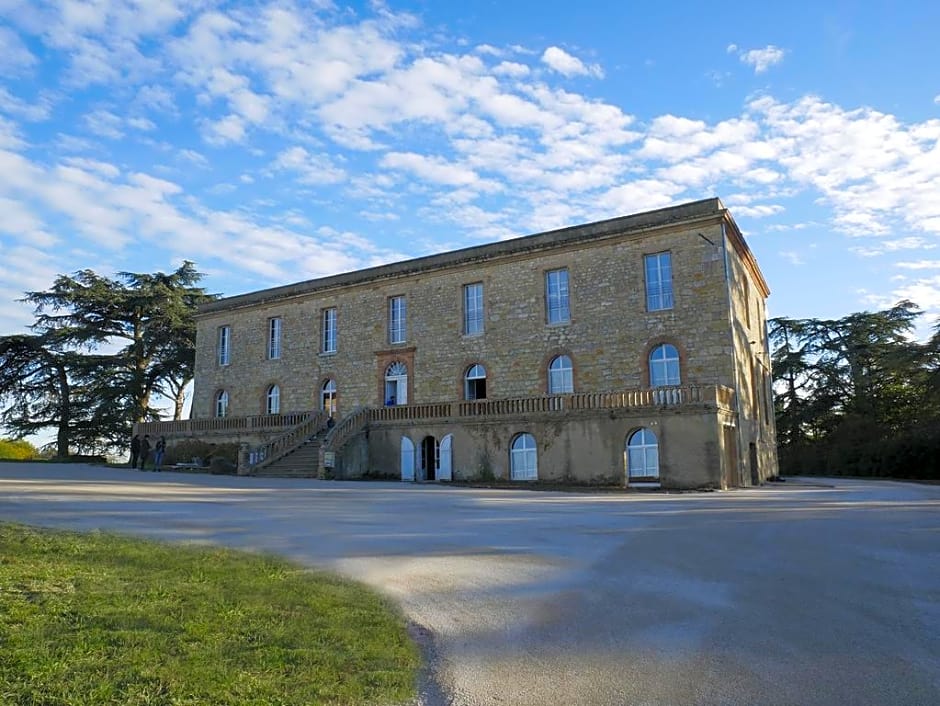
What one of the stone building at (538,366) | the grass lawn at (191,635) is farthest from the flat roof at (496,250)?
the grass lawn at (191,635)

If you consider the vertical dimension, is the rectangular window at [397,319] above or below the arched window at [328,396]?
above

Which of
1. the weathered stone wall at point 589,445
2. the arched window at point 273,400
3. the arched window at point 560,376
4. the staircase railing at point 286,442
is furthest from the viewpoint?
the arched window at point 273,400

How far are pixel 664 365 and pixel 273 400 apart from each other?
1871cm

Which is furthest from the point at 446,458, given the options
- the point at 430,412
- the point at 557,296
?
the point at 557,296

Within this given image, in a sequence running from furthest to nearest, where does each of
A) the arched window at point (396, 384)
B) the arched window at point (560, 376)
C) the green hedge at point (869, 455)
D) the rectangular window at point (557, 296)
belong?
the green hedge at point (869, 455) → the arched window at point (396, 384) → the rectangular window at point (557, 296) → the arched window at point (560, 376)

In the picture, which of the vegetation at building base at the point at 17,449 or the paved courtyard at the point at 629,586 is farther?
the vegetation at building base at the point at 17,449

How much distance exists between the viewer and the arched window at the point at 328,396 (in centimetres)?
3172

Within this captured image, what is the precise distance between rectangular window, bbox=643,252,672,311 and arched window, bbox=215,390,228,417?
21644 mm

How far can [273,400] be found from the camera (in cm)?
3381

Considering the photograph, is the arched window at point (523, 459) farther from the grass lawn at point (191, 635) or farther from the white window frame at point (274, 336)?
the grass lawn at point (191, 635)

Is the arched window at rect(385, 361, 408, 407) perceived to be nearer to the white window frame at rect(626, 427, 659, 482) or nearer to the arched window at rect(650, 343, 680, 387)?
the arched window at rect(650, 343, 680, 387)

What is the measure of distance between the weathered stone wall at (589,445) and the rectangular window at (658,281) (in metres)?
5.05

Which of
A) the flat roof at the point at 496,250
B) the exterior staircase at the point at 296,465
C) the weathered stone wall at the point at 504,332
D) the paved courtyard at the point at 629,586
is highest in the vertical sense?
the flat roof at the point at 496,250

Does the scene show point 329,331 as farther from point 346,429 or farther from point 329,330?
point 346,429
